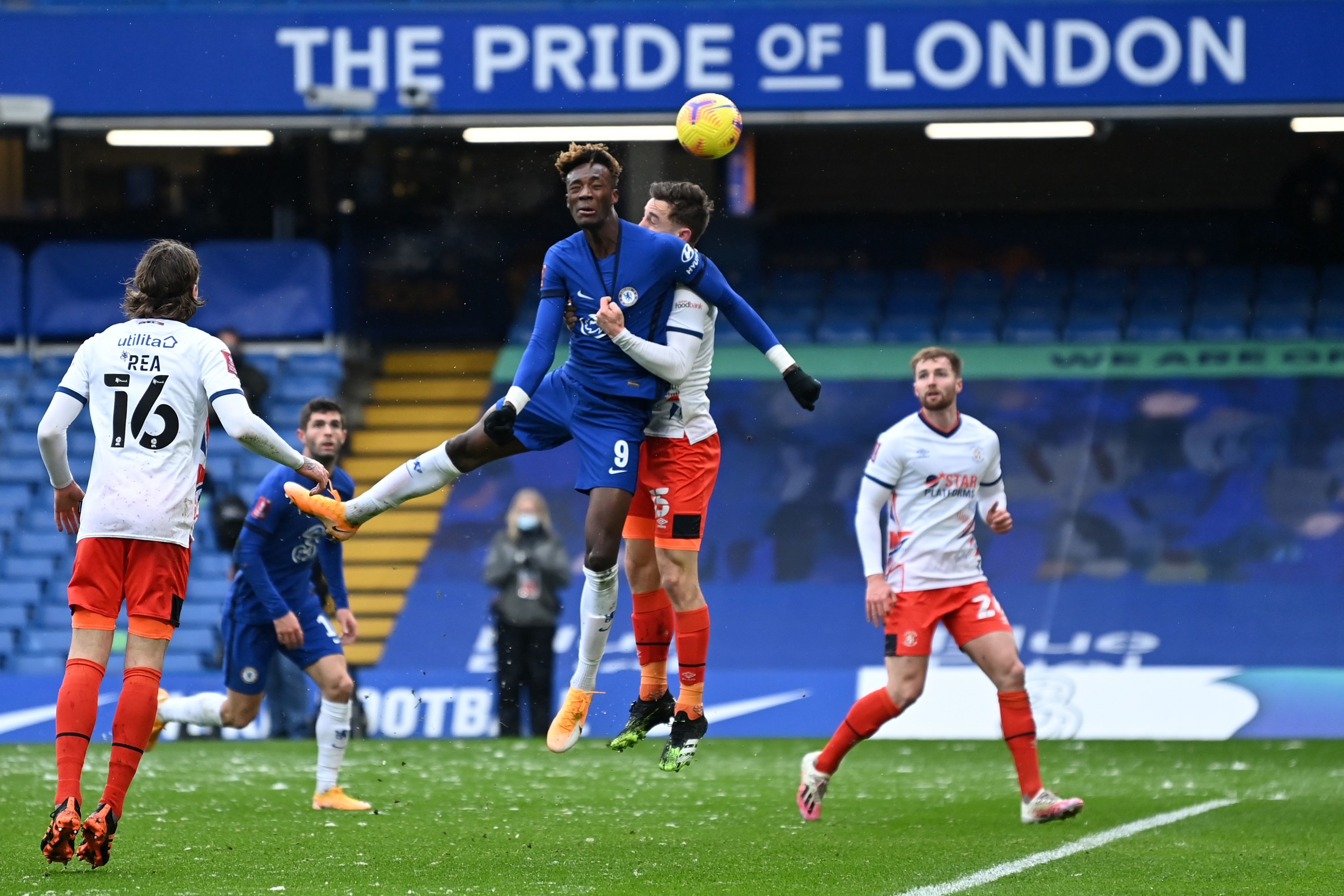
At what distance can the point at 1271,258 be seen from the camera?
56.5ft

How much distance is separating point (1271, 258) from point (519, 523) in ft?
26.6

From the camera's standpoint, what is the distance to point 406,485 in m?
7.39

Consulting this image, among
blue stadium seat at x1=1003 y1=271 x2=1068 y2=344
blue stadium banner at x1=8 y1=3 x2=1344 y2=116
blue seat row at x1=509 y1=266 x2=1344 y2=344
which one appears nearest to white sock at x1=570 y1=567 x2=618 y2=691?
blue stadium banner at x1=8 y1=3 x2=1344 y2=116

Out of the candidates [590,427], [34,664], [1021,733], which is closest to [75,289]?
[34,664]

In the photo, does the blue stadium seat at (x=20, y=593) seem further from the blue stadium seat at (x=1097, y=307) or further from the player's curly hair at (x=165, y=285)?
the blue stadium seat at (x=1097, y=307)

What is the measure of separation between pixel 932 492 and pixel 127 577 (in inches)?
144

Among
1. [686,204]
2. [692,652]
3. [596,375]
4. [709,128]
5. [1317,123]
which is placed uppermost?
[1317,123]

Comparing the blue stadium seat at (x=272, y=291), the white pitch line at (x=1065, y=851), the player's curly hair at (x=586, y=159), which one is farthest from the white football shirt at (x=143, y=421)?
the blue stadium seat at (x=272, y=291)

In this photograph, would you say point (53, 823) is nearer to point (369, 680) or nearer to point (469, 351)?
point (369, 680)

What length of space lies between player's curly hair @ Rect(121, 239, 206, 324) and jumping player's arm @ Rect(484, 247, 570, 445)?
1.19m

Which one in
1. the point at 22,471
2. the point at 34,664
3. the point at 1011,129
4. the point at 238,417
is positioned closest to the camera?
the point at 238,417

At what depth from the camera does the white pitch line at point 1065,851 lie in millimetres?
6215

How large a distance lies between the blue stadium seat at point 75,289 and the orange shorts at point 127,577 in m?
10.8

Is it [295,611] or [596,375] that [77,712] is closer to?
[596,375]
